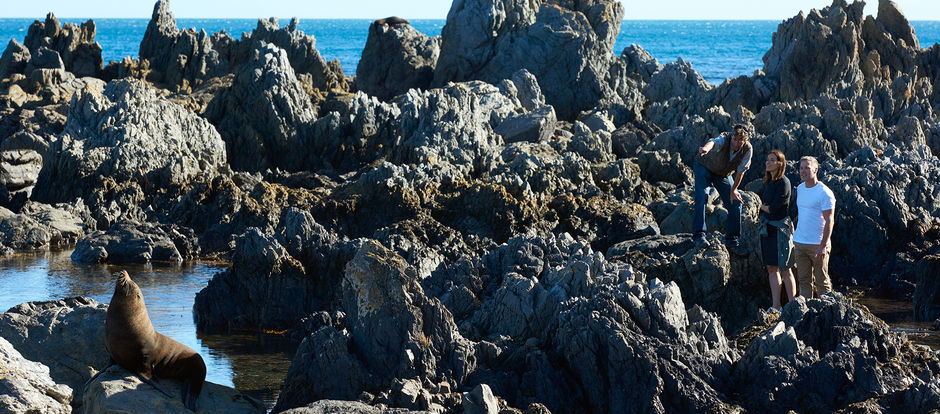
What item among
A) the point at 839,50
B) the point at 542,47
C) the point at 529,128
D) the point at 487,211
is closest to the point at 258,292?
the point at 487,211

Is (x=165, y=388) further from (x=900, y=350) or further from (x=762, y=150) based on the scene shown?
(x=762, y=150)

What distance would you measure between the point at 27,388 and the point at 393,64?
31946 millimetres

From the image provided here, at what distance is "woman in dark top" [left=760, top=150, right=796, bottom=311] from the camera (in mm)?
11523

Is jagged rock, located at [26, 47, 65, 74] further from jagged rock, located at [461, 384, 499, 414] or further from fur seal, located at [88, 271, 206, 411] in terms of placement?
jagged rock, located at [461, 384, 499, 414]

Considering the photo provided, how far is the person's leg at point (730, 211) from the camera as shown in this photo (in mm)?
12781

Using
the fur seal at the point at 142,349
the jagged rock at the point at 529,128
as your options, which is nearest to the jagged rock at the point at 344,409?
the fur seal at the point at 142,349

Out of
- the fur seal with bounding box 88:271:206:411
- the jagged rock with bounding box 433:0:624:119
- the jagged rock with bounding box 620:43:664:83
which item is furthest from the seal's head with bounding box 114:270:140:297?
the jagged rock with bounding box 620:43:664:83

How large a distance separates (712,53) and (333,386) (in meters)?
112

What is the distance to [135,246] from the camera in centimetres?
1864

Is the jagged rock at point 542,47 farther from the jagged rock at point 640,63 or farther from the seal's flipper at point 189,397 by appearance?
the seal's flipper at point 189,397

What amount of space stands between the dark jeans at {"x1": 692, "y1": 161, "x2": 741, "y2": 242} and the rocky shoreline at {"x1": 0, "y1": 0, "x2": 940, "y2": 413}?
0.73 feet

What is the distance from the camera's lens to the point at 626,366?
867cm

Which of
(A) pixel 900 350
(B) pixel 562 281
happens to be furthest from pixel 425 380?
(A) pixel 900 350

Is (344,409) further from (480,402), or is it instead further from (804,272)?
(804,272)
